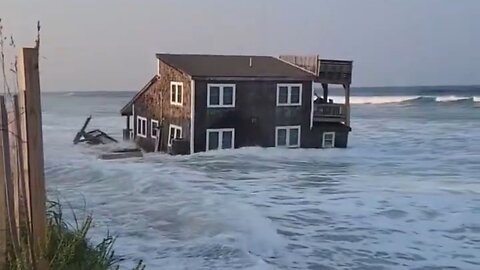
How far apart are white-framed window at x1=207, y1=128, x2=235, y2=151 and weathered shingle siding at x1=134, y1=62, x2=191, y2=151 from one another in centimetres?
95

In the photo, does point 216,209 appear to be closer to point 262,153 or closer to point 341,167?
point 341,167

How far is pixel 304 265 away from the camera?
8164mm

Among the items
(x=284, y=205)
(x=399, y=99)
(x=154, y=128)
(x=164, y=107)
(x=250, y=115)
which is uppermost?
(x=164, y=107)

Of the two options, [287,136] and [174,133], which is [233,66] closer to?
[287,136]

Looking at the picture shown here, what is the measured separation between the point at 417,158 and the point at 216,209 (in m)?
14.0

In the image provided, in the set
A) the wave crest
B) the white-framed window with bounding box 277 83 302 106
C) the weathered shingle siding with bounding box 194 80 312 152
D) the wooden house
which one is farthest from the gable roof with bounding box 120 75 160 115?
the wave crest

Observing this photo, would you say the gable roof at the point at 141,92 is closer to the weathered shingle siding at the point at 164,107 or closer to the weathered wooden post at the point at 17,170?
the weathered shingle siding at the point at 164,107

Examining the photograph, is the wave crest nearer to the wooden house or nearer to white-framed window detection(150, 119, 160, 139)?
the wooden house

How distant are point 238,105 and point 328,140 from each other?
5025mm

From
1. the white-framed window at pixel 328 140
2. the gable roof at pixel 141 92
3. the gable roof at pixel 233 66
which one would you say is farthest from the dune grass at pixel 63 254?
the gable roof at pixel 141 92

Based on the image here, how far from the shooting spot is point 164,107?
26.5 m

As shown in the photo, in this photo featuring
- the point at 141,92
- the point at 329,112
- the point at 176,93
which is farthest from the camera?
the point at 141,92

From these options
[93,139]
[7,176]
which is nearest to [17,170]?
[7,176]

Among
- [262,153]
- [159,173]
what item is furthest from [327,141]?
[159,173]
